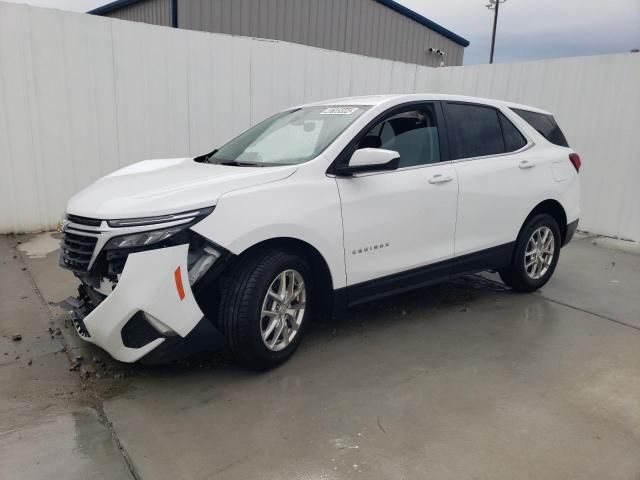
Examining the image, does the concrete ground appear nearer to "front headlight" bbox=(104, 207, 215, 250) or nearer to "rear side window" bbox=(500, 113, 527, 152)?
"front headlight" bbox=(104, 207, 215, 250)

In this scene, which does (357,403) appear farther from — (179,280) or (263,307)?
(179,280)

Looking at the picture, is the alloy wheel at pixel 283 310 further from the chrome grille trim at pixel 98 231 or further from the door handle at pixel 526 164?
the door handle at pixel 526 164

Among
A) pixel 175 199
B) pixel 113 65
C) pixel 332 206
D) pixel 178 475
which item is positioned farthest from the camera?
pixel 113 65

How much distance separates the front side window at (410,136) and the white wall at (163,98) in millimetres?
4393

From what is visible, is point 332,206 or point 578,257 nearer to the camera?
point 332,206

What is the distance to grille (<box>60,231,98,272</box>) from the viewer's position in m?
3.06

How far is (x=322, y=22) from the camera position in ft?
47.0

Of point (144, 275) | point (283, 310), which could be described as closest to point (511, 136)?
point (283, 310)

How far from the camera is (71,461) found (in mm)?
2564

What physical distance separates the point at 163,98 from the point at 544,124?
16.1ft

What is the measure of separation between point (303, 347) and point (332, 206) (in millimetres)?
1059

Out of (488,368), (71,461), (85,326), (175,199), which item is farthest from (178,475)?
(488,368)

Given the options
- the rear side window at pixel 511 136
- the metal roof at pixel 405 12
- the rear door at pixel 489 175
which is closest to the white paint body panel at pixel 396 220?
the rear door at pixel 489 175

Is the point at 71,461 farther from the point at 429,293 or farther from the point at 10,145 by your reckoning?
the point at 10,145
